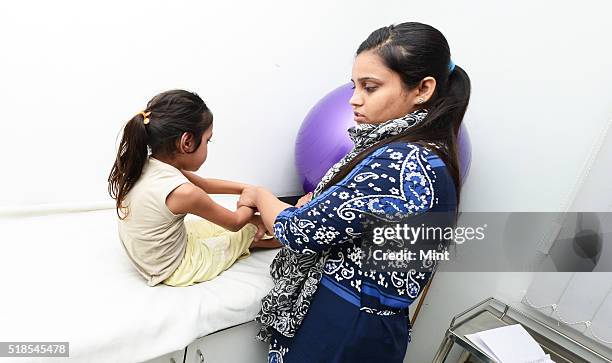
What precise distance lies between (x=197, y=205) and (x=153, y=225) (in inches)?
5.3

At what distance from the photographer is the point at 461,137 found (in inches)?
47.4

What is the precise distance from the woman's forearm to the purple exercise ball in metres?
0.37

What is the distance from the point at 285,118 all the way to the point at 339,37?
1.69 ft

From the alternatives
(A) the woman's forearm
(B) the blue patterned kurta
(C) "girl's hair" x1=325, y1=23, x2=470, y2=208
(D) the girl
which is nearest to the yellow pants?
(D) the girl

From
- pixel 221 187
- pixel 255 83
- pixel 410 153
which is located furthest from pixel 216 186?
pixel 410 153

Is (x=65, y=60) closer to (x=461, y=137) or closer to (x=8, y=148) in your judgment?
(x=8, y=148)

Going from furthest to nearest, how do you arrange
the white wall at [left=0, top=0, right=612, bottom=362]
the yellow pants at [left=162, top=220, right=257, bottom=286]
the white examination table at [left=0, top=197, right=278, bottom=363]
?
1. the white wall at [left=0, top=0, right=612, bottom=362]
2. the yellow pants at [left=162, top=220, right=257, bottom=286]
3. the white examination table at [left=0, top=197, right=278, bottom=363]

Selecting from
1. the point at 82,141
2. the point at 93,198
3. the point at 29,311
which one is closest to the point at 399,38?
the point at 29,311

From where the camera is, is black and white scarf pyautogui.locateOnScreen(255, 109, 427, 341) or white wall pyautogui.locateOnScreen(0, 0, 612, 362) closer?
black and white scarf pyautogui.locateOnScreen(255, 109, 427, 341)

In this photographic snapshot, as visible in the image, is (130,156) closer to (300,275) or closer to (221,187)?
(221,187)

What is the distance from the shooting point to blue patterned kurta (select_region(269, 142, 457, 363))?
71cm

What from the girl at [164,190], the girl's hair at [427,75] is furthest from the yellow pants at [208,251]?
the girl's hair at [427,75]

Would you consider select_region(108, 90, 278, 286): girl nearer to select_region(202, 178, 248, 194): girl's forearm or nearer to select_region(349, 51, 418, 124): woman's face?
select_region(202, 178, 248, 194): girl's forearm

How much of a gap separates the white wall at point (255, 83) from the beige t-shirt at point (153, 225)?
520 mm
